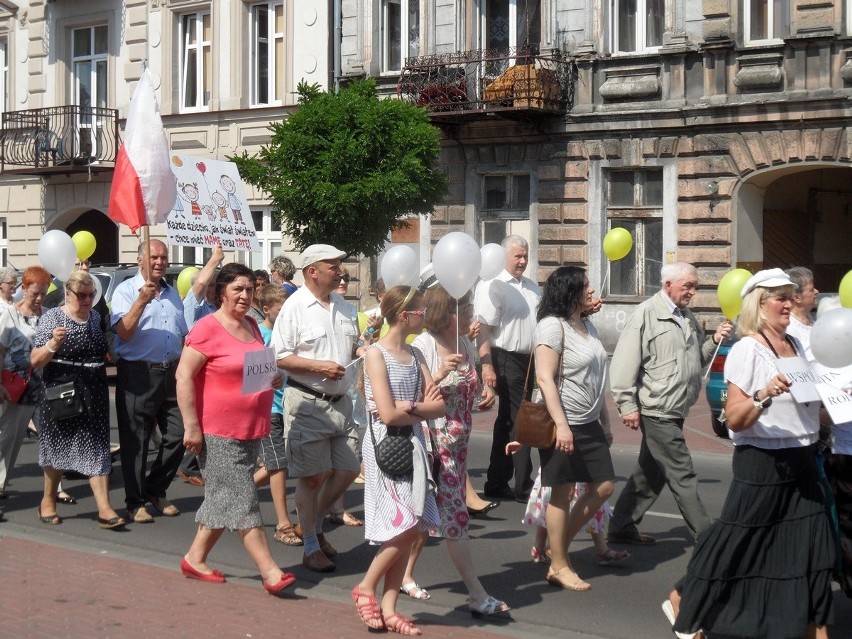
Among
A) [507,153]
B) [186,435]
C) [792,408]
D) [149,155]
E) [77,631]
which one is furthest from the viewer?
[507,153]

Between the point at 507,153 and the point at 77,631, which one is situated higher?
the point at 507,153

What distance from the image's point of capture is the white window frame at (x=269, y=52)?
2728 centimetres

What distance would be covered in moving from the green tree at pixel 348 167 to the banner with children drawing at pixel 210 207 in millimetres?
7176

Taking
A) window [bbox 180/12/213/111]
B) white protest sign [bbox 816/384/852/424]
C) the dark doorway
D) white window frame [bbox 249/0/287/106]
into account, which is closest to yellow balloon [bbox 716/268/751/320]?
white protest sign [bbox 816/384/852/424]

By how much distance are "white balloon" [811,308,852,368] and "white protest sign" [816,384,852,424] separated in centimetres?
30

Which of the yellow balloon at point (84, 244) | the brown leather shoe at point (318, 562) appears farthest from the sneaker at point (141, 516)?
the yellow balloon at point (84, 244)

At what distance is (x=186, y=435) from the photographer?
7.23m

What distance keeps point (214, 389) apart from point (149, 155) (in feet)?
8.97

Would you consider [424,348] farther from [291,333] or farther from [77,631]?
[77,631]

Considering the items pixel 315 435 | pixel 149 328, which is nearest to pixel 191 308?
pixel 149 328

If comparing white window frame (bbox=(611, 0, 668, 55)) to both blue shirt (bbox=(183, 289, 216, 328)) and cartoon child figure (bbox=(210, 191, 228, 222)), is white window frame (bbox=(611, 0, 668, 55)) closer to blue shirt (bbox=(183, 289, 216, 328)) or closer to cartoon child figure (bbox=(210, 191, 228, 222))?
cartoon child figure (bbox=(210, 191, 228, 222))

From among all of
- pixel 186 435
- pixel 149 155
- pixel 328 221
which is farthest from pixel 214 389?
pixel 328 221

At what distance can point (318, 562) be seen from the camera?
25.9 ft

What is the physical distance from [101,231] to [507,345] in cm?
2273
